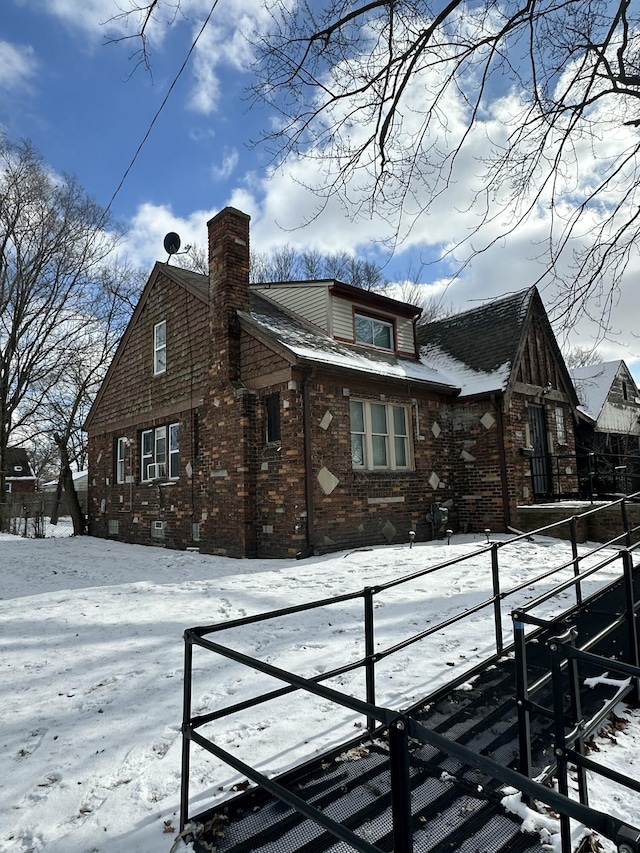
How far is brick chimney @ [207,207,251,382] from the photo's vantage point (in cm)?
1180

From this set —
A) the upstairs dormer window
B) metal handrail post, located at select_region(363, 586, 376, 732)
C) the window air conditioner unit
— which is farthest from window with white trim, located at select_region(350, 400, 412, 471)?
metal handrail post, located at select_region(363, 586, 376, 732)

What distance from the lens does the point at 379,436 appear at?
12062mm

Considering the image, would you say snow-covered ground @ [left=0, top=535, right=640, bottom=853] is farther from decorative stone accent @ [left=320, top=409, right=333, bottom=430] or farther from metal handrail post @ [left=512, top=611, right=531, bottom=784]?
decorative stone accent @ [left=320, top=409, right=333, bottom=430]

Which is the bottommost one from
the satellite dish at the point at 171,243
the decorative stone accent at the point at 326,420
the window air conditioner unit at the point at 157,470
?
the window air conditioner unit at the point at 157,470

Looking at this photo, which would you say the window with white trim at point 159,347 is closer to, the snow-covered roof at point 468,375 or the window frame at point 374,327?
the window frame at point 374,327

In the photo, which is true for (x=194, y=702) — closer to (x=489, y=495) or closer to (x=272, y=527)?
(x=272, y=527)

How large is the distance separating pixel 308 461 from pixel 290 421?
34.1 inches

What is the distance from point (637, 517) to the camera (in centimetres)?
1127

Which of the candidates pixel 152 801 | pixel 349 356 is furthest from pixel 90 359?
pixel 152 801

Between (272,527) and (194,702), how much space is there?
6.94m

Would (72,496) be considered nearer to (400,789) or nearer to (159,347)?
(159,347)

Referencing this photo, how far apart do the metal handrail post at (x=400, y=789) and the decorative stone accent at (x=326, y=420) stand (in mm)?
9121

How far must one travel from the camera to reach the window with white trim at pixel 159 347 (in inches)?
579

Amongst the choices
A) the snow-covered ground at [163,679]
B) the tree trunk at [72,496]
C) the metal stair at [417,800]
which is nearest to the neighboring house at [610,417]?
the snow-covered ground at [163,679]
